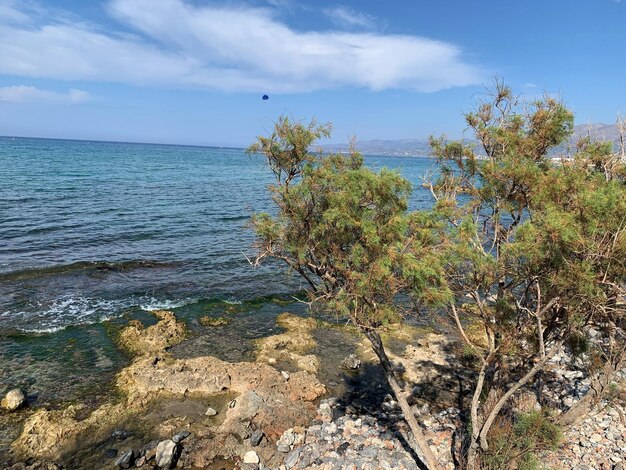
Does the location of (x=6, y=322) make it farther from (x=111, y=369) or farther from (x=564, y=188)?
(x=564, y=188)

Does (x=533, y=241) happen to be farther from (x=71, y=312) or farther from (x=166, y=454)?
(x=71, y=312)

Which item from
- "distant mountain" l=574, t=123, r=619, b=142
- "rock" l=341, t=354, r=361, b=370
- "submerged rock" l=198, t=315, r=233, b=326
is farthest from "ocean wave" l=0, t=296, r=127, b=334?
"distant mountain" l=574, t=123, r=619, b=142

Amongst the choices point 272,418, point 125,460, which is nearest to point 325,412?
point 272,418

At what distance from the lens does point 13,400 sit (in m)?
14.7

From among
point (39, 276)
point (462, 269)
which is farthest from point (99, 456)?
point (39, 276)

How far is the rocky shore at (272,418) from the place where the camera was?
499 inches

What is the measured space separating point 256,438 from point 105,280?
63.9 feet

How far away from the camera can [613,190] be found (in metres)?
8.99

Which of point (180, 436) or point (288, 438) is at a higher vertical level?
point (180, 436)

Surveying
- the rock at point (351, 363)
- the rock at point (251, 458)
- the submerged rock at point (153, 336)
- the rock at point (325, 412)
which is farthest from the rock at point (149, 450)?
the rock at point (351, 363)

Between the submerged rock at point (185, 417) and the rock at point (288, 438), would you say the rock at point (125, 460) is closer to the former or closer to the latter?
the submerged rock at point (185, 417)

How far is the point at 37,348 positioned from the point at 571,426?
22751 mm

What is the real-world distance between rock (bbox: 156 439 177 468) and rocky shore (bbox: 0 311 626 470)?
0.04m

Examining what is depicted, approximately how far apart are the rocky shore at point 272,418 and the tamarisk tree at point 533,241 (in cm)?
226
